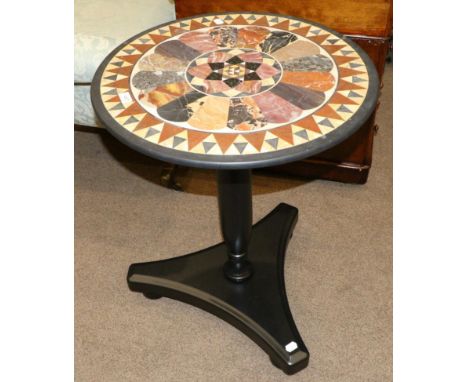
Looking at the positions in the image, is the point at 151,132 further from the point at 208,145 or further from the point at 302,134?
the point at 302,134

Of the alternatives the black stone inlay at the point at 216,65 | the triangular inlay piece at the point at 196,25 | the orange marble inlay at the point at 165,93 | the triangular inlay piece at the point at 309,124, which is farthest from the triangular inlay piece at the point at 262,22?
the triangular inlay piece at the point at 309,124

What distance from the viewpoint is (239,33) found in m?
1.66

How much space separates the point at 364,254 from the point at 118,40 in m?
1.11

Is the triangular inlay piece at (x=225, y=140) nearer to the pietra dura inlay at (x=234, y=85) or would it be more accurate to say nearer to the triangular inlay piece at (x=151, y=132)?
the pietra dura inlay at (x=234, y=85)

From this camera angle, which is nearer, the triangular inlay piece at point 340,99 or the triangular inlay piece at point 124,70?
the triangular inlay piece at point 340,99

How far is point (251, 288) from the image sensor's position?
177 cm

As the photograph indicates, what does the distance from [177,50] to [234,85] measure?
0.86ft

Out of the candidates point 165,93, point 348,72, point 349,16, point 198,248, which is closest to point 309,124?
point 348,72

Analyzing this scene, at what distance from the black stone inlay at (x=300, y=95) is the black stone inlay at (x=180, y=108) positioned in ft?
0.60

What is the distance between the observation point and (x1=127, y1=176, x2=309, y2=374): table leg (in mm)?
1613

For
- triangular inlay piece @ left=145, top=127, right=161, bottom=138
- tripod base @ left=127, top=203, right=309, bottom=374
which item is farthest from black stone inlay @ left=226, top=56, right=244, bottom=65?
tripod base @ left=127, top=203, right=309, bottom=374

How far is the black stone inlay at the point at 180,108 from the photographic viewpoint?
1.34 meters

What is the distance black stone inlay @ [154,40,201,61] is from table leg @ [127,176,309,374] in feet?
1.06
